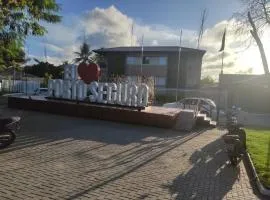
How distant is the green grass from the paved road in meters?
0.43

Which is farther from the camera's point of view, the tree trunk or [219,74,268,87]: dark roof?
[219,74,268,87]: dark roof

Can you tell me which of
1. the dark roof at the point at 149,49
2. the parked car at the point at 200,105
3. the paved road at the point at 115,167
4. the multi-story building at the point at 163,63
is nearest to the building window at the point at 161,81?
the multi-story building at the point at 163,63

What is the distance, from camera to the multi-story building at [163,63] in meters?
49.3

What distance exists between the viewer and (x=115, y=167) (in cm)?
984

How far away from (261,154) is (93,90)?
999 cm

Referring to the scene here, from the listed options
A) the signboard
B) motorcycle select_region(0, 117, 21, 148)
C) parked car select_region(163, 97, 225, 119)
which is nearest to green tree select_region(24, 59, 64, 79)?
parked car select_region(163, 97, 225, 119)

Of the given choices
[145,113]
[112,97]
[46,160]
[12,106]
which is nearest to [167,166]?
[46,160]

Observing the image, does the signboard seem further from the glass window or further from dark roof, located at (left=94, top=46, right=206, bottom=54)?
the glass window

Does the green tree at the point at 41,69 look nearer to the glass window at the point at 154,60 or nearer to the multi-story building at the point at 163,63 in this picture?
the multi-story building at the point at 163,63

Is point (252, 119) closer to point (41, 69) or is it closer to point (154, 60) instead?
point (154, 60)

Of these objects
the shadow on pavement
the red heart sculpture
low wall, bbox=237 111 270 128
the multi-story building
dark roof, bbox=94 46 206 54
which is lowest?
low wall, bbox=237 111 270 128

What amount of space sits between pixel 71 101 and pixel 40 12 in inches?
226

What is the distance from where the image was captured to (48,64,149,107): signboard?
744 inches

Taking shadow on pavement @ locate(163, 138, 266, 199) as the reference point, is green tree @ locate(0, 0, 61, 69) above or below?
above
